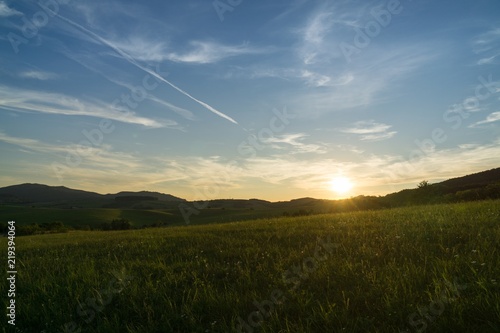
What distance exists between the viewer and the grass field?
4.24m

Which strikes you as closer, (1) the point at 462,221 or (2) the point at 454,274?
(2) the point at 454,274

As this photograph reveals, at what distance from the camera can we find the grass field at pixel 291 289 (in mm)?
4238

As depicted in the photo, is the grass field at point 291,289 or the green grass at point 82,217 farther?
the green grass at point 82,217

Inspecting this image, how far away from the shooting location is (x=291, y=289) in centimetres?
534

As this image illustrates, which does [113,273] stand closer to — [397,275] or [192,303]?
[192,303]

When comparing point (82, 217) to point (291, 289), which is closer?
point (291, 289)

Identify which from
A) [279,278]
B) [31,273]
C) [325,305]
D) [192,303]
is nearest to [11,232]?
[31,273]

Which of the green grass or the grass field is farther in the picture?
the green grass

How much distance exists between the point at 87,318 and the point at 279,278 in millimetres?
2936

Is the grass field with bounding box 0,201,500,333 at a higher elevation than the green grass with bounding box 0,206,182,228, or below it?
below

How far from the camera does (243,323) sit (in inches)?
177

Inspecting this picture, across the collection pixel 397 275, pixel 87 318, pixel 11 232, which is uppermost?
pixel 11 232

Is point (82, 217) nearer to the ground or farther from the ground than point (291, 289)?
farther from the ground

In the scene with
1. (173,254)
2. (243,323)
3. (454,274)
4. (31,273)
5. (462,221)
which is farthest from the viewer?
(462,221)
